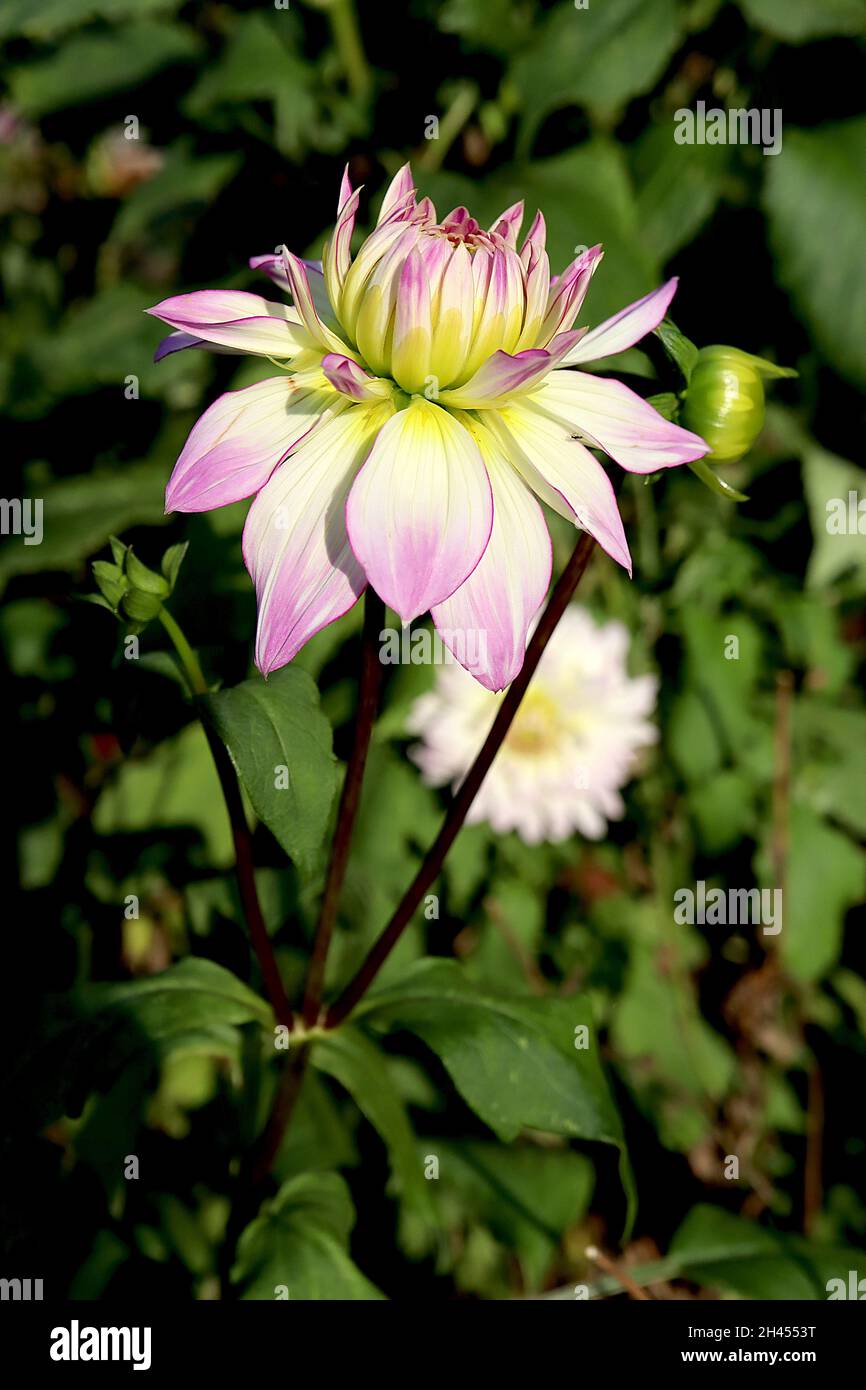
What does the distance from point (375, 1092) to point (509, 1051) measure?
126mm

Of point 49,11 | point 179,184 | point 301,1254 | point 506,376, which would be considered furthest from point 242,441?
point 179,184

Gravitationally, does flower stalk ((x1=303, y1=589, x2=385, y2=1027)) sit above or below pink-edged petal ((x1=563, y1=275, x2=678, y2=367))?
below

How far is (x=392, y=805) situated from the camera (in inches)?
71.1

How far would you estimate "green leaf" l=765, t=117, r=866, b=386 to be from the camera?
177 cm

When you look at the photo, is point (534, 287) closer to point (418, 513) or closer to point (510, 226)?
point (510, 226)

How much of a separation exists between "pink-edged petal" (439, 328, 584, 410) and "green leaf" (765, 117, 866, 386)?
1.16m

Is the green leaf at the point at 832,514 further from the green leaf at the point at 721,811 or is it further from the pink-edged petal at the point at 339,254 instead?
the pink-edged petal at the point at 339,254

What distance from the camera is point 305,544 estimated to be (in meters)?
0.76

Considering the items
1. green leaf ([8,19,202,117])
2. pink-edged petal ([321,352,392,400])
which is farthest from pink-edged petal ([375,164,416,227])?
green leaf ([8,19,202,117])

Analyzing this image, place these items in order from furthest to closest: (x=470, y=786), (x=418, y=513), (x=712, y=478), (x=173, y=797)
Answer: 1. (x=173, y=797)
2. (x=470, y=786)
3. (x=712, y=478)
4. (x=418, y=513)

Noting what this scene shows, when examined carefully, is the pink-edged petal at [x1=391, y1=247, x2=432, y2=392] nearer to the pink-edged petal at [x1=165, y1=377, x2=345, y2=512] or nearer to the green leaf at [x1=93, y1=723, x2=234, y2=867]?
the pink-edged petal at [x1=165, y1=377, x2=345, y2=512]

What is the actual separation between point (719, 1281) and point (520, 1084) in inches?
20.2

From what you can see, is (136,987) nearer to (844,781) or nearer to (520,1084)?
(520,1084)
